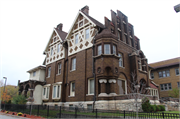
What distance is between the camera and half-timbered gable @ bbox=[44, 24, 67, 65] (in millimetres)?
28719

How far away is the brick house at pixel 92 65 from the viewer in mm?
19531

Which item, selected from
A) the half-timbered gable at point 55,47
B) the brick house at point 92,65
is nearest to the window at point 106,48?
the brick house at point 92,65

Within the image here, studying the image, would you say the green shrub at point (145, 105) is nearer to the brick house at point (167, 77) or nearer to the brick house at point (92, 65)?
the brick house at point (92, 65)

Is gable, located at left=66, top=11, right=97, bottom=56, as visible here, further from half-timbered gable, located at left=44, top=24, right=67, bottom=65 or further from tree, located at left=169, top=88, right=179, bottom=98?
tree, located at left=169, top=88, right=179, bottom=98

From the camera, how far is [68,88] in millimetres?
24422

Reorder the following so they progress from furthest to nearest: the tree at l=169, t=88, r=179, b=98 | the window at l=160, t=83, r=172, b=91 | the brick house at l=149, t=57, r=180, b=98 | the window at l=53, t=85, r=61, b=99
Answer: the window at l=160, t=83, r=172, b=91
the brick house at l=149, t=57, r=180, b=98
the tree at l=169, t=88, r=179, b=98
the window at l=53, t=85, r=61, b=99

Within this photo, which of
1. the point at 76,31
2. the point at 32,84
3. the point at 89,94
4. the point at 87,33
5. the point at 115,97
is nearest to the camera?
the point at 115,97

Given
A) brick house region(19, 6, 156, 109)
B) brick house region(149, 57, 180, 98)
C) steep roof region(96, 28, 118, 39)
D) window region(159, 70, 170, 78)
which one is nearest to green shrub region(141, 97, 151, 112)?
brick house region(19, 6, 156, 109)

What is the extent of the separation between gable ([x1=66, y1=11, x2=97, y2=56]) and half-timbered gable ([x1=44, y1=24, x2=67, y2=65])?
2836mm

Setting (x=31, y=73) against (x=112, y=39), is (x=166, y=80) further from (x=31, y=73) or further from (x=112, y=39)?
(x=31, y=73)

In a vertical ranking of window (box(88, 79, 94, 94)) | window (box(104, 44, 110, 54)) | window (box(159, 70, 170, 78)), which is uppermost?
window (box(104, 44, 110, 54))

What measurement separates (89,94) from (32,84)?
1280 centimetres

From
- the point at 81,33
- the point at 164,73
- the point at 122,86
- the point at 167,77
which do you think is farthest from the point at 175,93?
the point at 81,33

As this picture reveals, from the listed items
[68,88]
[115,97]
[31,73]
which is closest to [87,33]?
[68,88]
